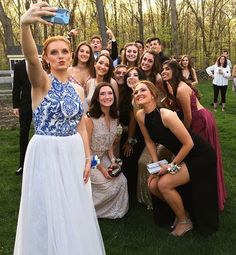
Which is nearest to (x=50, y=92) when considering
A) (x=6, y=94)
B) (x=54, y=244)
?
(x=54, y=244)

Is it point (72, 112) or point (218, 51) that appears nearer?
point (72, 112)

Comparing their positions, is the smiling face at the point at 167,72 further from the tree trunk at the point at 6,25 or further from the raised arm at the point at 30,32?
the tree trunk at the point at 6,25

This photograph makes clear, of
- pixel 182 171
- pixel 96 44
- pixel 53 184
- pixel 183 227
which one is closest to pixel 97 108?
pixel 182 171

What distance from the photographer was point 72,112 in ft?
9.52

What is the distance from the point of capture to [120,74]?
5.38m

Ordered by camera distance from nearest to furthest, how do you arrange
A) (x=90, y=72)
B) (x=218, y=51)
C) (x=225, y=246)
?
(x=225, y=246) → (x=90, y=72) → (x=218, y=51)

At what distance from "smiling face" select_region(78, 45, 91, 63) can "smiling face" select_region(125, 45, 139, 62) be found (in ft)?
2.34

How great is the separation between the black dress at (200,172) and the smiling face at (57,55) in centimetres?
164

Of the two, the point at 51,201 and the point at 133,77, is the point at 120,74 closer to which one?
the point at 133,77

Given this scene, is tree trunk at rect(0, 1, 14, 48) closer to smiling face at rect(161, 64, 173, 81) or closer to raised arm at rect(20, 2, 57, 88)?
smiling face at rect(161, 64, 173, 81)

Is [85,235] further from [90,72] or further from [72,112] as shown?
Result: [90,72]

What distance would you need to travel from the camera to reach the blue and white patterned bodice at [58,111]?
9.23 ft

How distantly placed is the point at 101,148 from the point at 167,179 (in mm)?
1078

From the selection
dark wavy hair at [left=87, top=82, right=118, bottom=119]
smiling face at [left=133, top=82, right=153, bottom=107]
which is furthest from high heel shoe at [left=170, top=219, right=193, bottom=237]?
dark wavy hair at [left=87, top=82, right=118, bottom=119]
